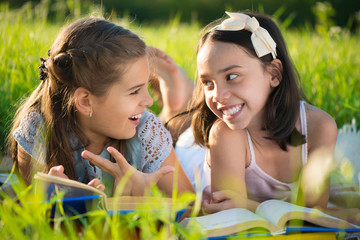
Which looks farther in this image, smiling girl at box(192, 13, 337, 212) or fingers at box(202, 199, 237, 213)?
smiling girl at box(192, 13, 337, 212)

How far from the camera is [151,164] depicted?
2400 millimetres

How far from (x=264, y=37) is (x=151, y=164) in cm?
85

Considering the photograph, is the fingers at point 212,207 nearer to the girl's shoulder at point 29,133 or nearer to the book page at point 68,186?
the book page at point 68,186

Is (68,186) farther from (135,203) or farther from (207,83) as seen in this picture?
(207,83)

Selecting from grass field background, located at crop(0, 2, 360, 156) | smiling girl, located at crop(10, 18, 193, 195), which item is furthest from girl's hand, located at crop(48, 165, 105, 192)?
grass field background, located at crop(0, 2, 360, 156)

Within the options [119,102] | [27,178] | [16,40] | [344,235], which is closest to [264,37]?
[119,102]

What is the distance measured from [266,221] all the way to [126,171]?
65 centimetres

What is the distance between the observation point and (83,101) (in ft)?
7.35

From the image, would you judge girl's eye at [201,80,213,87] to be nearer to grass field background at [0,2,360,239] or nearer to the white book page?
grass field background at [0,2,360,239]

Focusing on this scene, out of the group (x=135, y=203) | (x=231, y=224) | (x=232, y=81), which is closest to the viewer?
(x=231, y=224)

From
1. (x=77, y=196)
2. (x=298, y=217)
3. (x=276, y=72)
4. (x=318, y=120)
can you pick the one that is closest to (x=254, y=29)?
(x=276, y=72)

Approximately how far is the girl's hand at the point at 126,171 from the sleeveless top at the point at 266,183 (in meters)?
0.62

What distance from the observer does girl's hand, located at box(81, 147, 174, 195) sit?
1.95 metres

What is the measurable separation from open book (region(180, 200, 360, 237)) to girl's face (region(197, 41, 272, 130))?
55 centimetres
